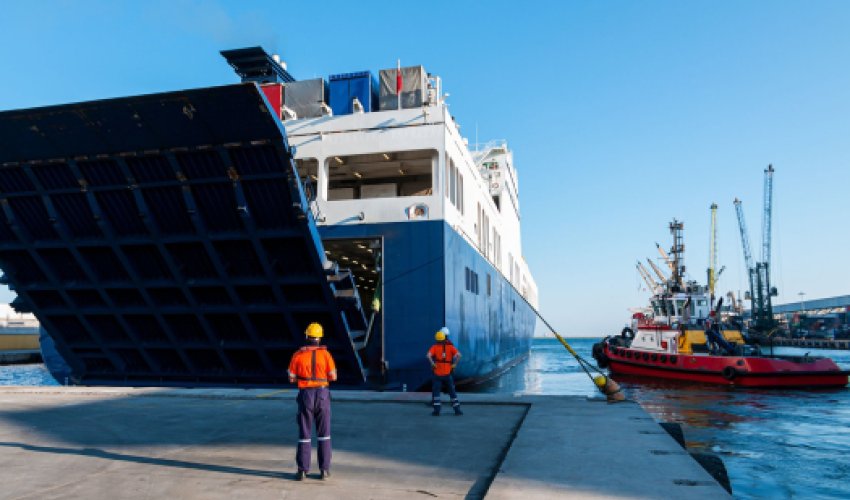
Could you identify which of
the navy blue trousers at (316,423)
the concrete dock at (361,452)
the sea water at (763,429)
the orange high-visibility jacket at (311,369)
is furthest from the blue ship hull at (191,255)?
the sea water at (763,429)

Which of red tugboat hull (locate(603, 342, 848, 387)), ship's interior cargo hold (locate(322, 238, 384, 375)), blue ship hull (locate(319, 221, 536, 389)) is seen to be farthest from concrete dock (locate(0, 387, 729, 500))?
red tugboat hull (locate(603, 342, 848, 387))

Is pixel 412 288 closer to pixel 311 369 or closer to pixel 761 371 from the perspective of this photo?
pixel 311 369

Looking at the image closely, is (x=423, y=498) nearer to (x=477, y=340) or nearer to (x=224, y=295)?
(x=224, y=295)

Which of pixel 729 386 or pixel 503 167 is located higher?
pixel 503 167

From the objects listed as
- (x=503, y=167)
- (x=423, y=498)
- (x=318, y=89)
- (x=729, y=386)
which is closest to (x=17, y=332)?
(x=503, y=167)

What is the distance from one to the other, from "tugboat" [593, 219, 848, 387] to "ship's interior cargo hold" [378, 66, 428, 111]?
18049mm

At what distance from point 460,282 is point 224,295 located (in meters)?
7.20

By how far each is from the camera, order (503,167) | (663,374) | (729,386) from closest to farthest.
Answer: (729,386), (663,374), (503,167)

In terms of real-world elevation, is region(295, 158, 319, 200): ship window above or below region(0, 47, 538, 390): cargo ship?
above

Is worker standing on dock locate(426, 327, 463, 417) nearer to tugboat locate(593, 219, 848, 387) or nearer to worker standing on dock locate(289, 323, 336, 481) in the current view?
worker standing on dock locate(289, 323, 336, 481)

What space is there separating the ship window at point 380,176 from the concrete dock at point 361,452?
368 inches

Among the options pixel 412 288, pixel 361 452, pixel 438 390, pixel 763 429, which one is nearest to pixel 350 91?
pixel 412 288

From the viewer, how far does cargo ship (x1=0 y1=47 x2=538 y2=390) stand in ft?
41.1

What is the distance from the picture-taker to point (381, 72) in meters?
18.3
